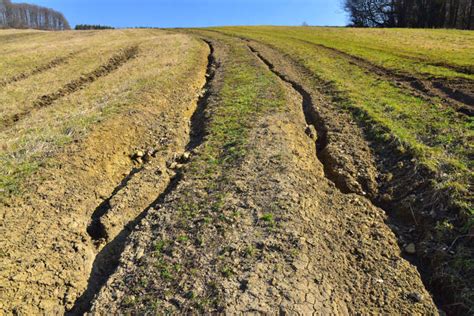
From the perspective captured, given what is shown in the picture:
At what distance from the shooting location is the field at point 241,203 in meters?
4.78

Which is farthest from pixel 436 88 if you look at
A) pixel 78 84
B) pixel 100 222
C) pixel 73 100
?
pixel 78 84

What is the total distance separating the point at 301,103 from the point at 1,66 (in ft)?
59.9

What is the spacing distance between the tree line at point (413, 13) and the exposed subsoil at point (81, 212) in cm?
6270

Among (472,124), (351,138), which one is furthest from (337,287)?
(472,124)

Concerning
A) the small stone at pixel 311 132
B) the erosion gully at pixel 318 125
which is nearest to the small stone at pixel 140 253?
the erosion gully at pixel 318 125

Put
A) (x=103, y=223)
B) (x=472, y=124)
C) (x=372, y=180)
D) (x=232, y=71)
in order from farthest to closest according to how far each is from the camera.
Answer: (x=232, y=71) < (x=472, y=124) < (x=372, y=180) < (x=103, y=223)

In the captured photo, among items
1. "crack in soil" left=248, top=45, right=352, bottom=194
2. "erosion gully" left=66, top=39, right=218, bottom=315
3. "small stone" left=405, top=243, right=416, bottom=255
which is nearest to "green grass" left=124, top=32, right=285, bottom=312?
"erosion gully" left=66, top=39, right=218, bottom=315

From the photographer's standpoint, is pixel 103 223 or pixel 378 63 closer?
pixel 103 223

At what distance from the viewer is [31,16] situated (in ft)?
480

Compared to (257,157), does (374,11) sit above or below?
above

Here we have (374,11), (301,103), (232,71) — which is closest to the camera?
(301,103)

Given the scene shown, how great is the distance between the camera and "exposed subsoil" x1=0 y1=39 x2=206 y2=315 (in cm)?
505

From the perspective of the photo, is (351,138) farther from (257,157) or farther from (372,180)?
(257,157)

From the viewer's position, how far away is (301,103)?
41.0ft
